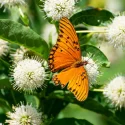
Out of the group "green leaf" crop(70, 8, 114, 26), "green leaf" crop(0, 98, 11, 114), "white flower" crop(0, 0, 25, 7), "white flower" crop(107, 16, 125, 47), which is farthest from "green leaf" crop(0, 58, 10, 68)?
"white flower" crop(107, 16, 125, 47)

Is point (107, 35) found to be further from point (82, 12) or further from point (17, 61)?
point (17, 61)

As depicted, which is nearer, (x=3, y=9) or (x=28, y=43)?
(x=28, y=43)

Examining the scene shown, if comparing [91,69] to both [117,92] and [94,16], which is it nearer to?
[117,92]

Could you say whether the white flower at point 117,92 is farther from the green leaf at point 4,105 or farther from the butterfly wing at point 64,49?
the green leaf at point 4,105

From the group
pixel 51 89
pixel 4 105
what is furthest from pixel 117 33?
pixel 4 105

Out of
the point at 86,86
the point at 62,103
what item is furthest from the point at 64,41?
the point at 62,103

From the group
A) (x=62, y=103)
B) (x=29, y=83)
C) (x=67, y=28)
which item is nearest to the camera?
(x=67, y=28)

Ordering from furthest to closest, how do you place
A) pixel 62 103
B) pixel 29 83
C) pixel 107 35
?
pixel 62 103 < pixel 107 35 < pixel 29 83

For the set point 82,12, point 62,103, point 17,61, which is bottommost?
point 62,103

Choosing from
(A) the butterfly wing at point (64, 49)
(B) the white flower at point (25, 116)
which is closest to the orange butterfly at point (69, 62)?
(A) the butterfly wing at point (64, 49)
